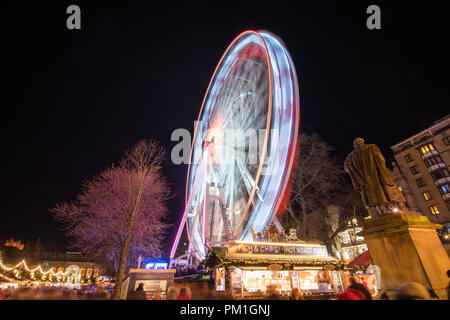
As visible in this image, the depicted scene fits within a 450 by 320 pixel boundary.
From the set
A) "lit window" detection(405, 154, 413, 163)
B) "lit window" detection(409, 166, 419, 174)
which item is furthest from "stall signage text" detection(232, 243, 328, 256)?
"lit window" detection(405, 154, 413, 163)

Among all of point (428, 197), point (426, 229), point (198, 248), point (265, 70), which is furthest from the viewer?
point (428, 197)

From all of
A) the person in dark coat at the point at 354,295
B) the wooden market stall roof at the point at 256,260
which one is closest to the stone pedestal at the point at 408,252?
the person in dark coat at the point at 354,295

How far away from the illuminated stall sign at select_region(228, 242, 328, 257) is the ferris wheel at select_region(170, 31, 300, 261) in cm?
170

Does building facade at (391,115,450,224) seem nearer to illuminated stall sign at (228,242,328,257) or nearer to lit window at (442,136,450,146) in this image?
lit window at (442,136,450,146)

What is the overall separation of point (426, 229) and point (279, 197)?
625cm

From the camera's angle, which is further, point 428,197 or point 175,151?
point 428,197

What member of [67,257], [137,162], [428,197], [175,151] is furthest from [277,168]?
[67,257]

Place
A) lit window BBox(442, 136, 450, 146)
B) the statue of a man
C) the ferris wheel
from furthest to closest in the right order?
lit window BBox(442, 136, 450, 146) < the ferris wheel < the statue of a man

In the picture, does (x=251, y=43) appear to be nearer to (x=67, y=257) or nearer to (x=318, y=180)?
(x=318, y=180)

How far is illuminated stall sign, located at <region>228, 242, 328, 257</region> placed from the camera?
8.23 meters

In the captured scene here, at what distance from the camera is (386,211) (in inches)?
172

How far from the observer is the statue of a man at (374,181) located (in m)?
4.45

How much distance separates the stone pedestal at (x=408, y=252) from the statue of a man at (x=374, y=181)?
1.23ft

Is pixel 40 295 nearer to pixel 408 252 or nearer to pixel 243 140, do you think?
pixel 408 252
